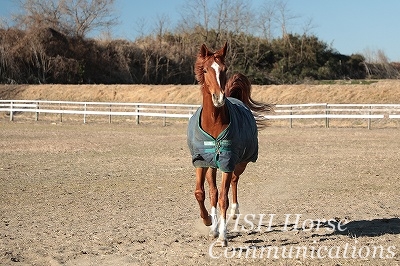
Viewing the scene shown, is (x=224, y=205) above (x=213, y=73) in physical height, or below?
below

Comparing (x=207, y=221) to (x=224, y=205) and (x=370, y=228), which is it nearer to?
(x=224, y=205)

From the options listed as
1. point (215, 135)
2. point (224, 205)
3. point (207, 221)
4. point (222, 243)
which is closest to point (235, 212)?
point (207, 221)

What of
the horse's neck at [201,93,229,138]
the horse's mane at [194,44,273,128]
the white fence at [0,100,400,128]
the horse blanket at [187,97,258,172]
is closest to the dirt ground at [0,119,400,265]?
the horse blanket at [187,97,258,172]

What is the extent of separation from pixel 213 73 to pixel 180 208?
10.3 ft

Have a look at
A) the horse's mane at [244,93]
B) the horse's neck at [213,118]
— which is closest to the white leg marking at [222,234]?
the horse's neck at [213,118]

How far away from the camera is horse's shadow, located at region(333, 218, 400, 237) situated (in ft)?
25.1

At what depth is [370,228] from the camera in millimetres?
7977

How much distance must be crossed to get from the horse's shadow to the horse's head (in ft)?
7.82

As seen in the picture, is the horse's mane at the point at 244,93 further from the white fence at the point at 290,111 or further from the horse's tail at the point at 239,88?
the white fence at the point at 290,111

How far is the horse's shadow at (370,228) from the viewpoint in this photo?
7648mm

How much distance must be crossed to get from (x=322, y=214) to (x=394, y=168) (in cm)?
600

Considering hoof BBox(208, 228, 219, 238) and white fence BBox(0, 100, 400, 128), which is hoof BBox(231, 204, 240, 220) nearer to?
hoof BBox(208, 228, 219, 238)

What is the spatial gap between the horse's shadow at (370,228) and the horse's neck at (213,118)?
200 cm

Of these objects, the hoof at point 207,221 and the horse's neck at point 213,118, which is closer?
the horse's neck at point 213,118
